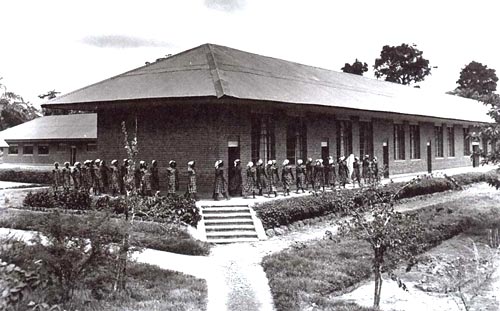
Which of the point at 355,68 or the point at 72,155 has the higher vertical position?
the point at 355,68

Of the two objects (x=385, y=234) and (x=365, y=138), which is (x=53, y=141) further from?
(x=385, y=234)

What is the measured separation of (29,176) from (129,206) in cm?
2015

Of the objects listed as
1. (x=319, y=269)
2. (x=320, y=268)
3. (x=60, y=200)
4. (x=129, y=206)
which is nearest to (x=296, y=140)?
(x=60, y=200)

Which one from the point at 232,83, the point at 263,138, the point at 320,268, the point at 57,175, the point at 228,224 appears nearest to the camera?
the point at 320,268

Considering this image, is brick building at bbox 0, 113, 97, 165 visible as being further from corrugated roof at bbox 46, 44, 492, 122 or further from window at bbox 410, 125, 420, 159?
window at bbox 410, 125, 420, 159

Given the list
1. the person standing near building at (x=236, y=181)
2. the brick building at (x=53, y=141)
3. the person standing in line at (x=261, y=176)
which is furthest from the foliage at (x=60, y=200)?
the brick building at (x=53, y=141)

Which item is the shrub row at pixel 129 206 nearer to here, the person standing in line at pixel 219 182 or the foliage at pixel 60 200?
the foliage at pixel 60 200

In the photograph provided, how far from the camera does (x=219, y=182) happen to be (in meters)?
18.1

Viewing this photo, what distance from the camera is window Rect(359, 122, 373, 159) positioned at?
2805cm

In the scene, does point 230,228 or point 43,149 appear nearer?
point 230,228

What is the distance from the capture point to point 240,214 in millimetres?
15648

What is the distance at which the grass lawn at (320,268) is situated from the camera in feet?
29.1

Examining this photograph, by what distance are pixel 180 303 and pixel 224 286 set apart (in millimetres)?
1519

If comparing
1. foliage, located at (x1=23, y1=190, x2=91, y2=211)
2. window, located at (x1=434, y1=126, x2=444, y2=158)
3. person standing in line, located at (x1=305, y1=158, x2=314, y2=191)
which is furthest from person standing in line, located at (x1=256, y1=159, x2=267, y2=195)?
window, located at (x1=434, y1=126, x2=444, y2=158)
